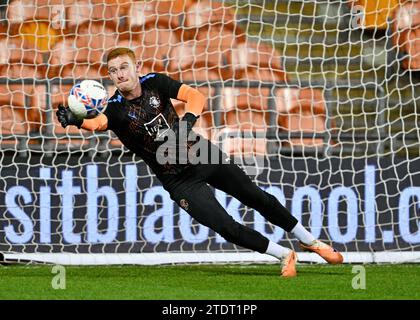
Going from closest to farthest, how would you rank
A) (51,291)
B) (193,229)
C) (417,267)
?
(51,291) < (417,267) < (193,229)

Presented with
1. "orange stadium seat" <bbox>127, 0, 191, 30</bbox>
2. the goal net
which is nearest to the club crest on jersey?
the goal net

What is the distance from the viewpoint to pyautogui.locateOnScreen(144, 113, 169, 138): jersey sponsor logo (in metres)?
6.84

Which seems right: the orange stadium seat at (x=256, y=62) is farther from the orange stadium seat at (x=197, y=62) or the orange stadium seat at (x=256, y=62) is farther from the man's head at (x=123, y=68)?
the man's head at (x=123, y=68)

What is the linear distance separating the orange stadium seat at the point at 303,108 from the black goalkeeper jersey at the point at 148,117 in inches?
103

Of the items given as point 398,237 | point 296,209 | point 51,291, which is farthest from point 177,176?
point 398,237

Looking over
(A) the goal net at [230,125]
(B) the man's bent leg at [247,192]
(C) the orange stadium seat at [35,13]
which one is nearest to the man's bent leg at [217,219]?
(B) the man's bent leg at [247,192]

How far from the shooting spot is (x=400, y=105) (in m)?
9.23

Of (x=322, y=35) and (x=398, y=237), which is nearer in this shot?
(x=398, y=237)

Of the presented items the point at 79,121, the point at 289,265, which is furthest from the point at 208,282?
the point at 79,121

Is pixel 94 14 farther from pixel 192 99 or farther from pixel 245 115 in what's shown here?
pixel 192 99

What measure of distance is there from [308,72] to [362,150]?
93 centimetres

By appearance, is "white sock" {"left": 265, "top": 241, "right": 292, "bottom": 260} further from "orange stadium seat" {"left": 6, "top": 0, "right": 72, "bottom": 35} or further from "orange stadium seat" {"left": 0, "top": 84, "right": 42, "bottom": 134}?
"orange stadium seat" {"left": 6, "top": 0, "right": 72, "bottom": 35}

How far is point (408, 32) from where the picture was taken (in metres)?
9.41

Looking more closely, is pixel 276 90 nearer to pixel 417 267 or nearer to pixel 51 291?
pixel 417 267
